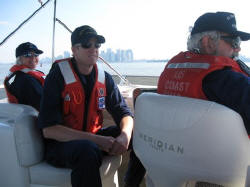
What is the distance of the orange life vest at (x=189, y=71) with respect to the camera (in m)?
1.10

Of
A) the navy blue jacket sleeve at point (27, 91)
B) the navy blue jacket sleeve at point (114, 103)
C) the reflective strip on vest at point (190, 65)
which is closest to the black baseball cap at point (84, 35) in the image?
the navy blue jacket sleeve at point (114, 103)

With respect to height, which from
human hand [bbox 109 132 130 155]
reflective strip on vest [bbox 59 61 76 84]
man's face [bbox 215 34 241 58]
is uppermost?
man's face [bbox 215 34 241 58]

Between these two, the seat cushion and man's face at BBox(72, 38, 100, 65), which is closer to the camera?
the seat cushion

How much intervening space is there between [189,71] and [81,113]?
704 mm

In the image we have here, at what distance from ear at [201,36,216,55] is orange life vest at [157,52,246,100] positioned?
0.07 m

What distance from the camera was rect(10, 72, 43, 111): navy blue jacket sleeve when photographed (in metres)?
1.94

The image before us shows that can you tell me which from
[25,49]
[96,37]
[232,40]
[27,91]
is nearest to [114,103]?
[96,37]

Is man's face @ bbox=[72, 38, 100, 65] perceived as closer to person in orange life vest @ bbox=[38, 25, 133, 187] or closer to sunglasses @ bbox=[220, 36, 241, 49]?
person in orange life vest @ bbox=[38, 25, 133, 187]

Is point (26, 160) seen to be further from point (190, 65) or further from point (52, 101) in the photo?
point (190, 65)

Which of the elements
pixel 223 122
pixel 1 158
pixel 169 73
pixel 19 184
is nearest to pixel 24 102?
pixel 1 158

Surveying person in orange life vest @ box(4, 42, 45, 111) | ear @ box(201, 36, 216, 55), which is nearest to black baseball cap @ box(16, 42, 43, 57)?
person in orange life vest @ box(4, 42, 45, 111)

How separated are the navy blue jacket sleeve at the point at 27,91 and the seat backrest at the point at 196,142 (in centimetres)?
106

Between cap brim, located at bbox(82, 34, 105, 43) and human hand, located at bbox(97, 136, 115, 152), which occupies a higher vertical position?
cap brim, located at bbox(82, 34, 105, 43)

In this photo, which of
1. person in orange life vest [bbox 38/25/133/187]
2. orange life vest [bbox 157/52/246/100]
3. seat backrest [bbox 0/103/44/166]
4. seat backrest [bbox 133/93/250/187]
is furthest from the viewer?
seat backrest [bbox 0/103/44/166]
